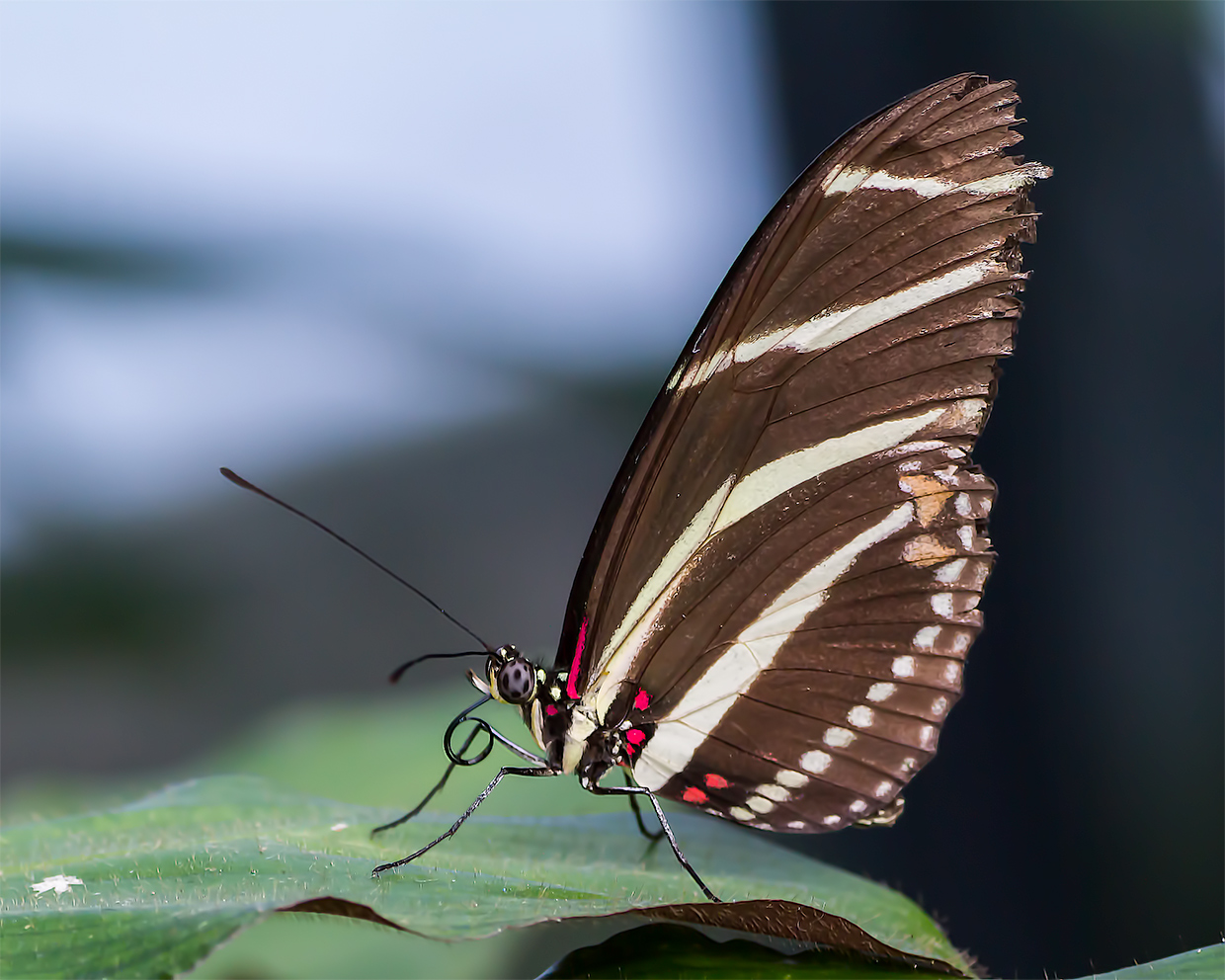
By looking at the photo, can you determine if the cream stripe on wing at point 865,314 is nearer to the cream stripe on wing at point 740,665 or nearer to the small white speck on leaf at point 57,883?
the cream stripe on wing at point 740,665

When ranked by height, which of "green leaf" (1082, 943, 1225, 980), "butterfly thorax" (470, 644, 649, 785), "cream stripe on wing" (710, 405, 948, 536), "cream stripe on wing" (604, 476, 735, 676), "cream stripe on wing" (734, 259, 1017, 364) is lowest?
"green leaf" (1082, 943, 1225, 980)

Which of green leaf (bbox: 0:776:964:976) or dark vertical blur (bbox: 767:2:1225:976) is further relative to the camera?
dark vertical blur (bbox: 767:2:1225:976)

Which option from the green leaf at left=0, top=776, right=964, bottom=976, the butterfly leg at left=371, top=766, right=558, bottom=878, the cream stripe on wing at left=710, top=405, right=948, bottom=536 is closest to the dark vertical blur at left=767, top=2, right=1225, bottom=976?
the green leaf at left=0, top=776, right=964, bottom=976

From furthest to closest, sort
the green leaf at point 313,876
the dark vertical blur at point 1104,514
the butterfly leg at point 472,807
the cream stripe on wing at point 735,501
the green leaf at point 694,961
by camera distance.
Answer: the dark vertical blur at point 1104,514, the cream stripe on wing at point 735,501, the butterfly leg at point 472,807, the green leaf at point 694,961, the green leaf at point 313,876

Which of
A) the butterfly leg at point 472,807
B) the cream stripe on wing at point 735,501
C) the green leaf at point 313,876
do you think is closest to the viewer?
the green leaf at point 313,876

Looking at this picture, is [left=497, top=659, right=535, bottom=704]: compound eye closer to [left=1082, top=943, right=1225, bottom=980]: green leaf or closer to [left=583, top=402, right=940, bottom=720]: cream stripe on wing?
[left=583, top=402, right=940, bottom=720]: cream stripe on wing

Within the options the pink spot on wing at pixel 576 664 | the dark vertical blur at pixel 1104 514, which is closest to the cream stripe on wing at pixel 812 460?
the pink spot on wing at pixel 576 664
